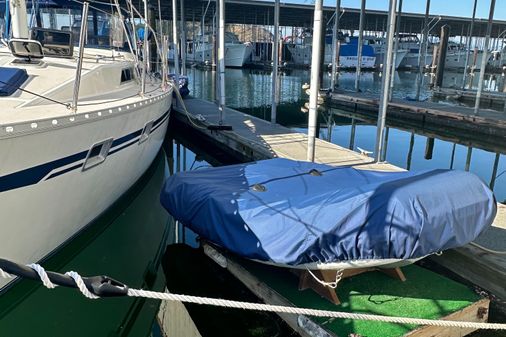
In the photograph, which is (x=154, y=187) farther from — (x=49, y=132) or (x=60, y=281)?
(x=60, y=281)

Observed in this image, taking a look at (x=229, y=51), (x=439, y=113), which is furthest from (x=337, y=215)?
(x=229, y=51)

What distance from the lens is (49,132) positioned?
4.21 meters

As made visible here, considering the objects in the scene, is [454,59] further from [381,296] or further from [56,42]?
[381,296]

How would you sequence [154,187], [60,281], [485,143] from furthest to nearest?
[485,143] → [154,187] → [60,281]

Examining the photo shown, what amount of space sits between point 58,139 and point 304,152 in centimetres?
594

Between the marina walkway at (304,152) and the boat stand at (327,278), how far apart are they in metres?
0.87

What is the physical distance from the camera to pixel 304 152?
9.46 metres

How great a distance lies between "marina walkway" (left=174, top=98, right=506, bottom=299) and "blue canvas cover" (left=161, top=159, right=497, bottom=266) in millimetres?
639

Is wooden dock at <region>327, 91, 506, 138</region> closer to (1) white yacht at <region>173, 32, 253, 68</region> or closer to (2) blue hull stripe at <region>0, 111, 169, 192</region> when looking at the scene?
(2) blue hull stripe at <region>0, 111, 169, 192</region>

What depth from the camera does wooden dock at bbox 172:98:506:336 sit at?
4.85 m

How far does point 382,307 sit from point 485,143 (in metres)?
11.9

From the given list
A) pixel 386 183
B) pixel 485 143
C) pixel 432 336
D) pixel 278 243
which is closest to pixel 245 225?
pixel 278 243

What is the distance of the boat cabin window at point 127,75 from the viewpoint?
25.1 ft

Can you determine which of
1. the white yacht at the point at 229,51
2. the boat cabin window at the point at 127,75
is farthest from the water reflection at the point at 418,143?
the white yacht at the point at 229,51
